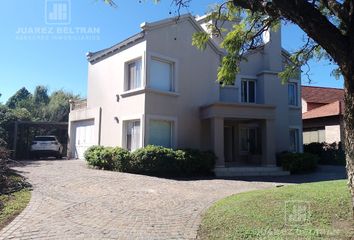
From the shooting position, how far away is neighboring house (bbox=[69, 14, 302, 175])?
1886cm

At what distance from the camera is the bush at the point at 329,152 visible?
2632 cm

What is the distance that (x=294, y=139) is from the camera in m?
25.4

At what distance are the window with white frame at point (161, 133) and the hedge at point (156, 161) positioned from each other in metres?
1.71

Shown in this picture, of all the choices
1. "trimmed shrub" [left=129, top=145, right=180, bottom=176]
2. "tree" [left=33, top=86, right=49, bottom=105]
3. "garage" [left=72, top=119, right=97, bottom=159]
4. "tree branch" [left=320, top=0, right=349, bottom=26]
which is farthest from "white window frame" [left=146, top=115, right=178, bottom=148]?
"tree" [left=33, top=86, right=49, bottom=105]

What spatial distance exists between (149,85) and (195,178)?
5151mm

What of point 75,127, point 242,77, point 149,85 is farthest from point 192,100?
point 75,127

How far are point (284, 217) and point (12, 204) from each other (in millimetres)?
6362

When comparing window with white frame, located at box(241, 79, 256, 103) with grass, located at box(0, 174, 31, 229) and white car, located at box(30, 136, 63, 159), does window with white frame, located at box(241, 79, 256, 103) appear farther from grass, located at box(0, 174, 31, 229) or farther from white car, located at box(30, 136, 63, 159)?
grass, located at box(0, 174, 31, 229)

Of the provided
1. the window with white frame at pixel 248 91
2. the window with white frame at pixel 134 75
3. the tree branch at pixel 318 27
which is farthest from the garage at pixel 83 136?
the tree branch at pixel 318 27

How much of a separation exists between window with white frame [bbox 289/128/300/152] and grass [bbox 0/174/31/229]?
18685mm

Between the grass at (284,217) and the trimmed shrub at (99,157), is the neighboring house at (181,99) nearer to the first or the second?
the trimmed shrub at (99,157)

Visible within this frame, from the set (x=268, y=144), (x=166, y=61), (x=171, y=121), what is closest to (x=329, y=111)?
(x=268, y=144)

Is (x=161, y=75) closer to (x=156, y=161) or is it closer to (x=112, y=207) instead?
(x=156, y=161)

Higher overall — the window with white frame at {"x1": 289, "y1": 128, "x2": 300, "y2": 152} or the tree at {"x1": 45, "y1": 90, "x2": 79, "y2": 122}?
the tree at {"x1": 45, "y1": 90, "x2": 79, "y2": 122}
